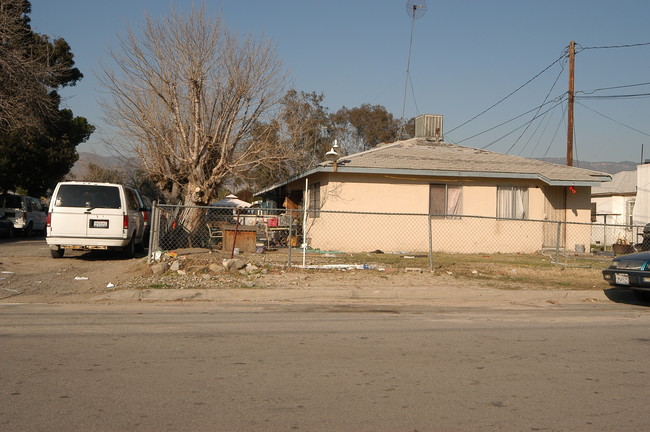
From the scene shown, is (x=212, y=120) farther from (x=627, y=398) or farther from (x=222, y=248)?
(x=627, y=398)

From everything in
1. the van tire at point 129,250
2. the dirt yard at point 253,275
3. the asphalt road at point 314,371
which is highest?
the van tire at point 129,250

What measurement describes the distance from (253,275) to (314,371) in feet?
21.3

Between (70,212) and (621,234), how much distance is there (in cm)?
2089

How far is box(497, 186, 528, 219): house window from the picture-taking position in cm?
2011

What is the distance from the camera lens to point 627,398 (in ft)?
17.5

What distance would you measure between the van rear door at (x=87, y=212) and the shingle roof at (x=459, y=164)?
681cm

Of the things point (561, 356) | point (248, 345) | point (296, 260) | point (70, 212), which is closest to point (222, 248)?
point (296, 260)

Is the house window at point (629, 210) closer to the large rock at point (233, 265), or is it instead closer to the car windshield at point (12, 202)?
the large rock at point (233, 265)

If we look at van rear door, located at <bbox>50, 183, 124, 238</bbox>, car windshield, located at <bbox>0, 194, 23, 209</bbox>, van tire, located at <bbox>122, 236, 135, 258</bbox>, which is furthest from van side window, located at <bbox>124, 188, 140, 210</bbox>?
car windshield, located at <bbox>0, 194, 23, 209</bbox>

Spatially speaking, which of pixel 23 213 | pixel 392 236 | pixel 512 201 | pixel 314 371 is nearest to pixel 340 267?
pixel 392 236

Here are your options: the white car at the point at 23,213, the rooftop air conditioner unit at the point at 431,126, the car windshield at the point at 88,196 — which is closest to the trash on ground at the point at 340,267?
the car windshield at the point at 88,196

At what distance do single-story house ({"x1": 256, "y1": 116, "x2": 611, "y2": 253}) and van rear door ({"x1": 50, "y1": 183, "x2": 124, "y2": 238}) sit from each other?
6108 millimetres

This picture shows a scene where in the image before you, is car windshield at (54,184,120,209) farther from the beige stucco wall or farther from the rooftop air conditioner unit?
the rooftop air conditioner unit

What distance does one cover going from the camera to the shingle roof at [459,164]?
18984 mm
